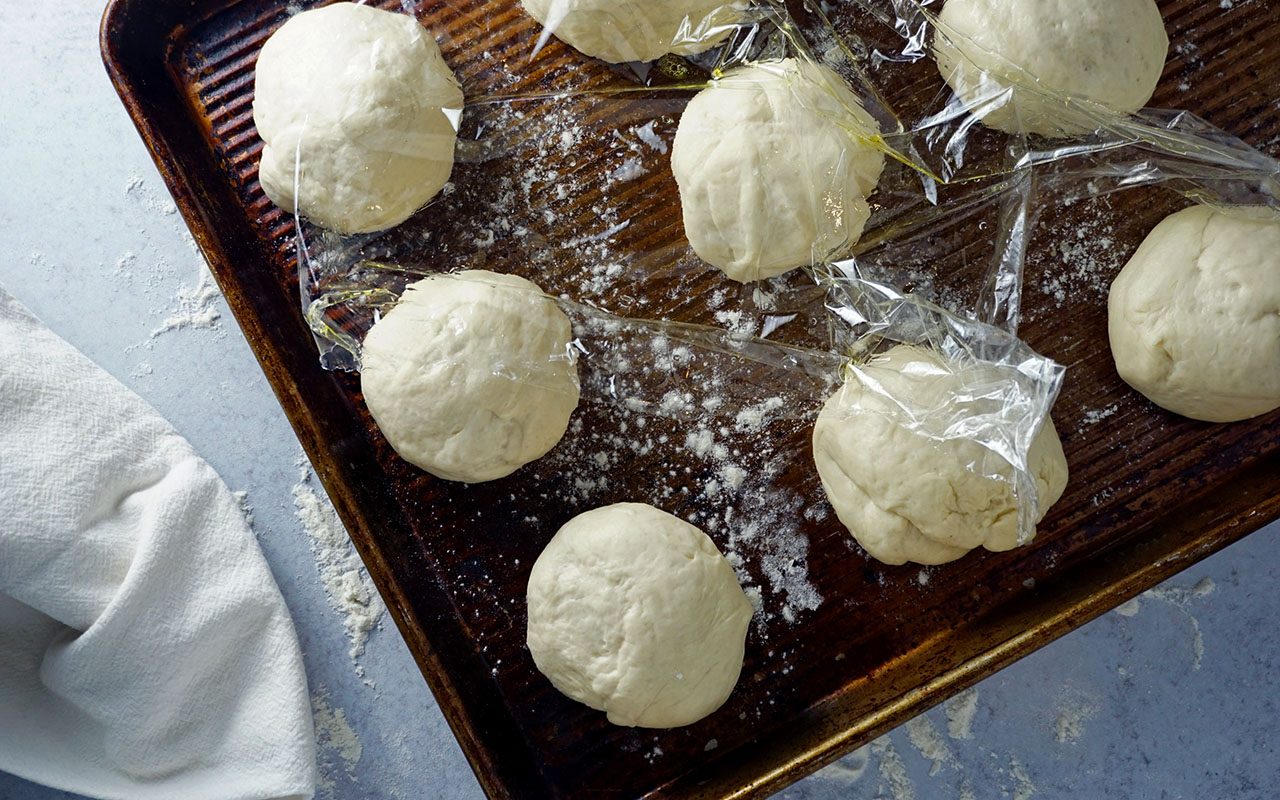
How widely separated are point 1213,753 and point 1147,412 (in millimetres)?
543

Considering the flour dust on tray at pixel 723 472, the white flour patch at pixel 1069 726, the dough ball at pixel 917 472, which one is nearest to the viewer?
the dough ball at pixel 917 472

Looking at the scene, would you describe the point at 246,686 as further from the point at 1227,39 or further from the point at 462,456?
the point at 1227,39

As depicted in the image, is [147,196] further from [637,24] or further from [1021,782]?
[1021,782]

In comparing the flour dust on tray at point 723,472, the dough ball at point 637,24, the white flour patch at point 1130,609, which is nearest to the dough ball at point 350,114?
the dough ball at point 637,24

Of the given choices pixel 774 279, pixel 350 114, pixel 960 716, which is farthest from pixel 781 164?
pixel 960 716

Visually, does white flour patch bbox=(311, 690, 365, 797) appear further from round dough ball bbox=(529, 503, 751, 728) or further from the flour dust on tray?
the flour dust on tray

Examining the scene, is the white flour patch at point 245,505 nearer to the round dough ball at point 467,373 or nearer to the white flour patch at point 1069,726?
the round dough ball at point 467,373

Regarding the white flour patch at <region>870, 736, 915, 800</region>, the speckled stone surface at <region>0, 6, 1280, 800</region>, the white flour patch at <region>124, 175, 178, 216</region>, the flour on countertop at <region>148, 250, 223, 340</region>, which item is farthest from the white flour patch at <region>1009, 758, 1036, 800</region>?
the white flour patch at <region>124, 175, 178, 216</region>

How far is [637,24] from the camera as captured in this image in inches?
52.2

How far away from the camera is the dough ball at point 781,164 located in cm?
128

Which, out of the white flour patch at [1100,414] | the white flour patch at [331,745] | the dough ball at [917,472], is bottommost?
the white flour patch at [331,745]

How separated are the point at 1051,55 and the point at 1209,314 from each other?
40 centimetres

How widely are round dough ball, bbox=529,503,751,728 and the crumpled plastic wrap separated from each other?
8.1 inches

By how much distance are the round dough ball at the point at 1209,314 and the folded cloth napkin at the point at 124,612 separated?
1273 mm
